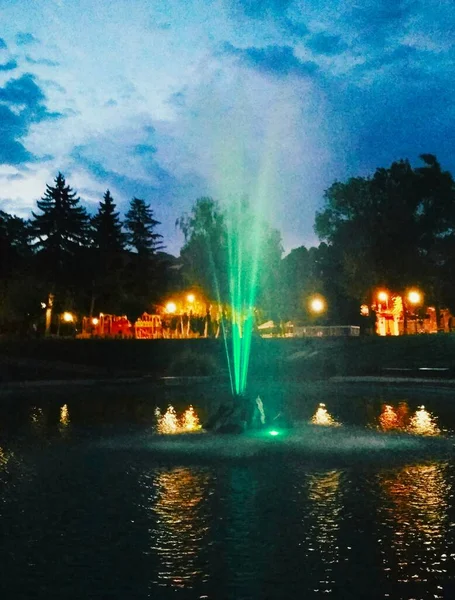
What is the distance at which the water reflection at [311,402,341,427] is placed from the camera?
2052 cm

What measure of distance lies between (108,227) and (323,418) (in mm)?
63083

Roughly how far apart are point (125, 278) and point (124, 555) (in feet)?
219

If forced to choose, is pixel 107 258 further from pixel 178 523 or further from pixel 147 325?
pixel 178 523

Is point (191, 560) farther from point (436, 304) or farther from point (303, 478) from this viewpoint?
point (436, 304)

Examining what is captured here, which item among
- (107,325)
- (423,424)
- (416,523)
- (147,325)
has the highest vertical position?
(107,325)

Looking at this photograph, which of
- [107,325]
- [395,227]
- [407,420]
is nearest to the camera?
[407,420]

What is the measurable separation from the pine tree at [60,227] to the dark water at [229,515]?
153 ft

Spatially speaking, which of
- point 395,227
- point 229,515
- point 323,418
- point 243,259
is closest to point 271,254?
point 243,259

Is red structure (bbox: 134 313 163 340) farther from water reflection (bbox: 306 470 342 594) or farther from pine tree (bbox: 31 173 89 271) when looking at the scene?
water reflection (bbox: 306 470 342 594)

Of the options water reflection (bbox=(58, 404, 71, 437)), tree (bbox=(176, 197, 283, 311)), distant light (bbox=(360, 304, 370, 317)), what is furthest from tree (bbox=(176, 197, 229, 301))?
water reflection (bbox=(58, 404, 71, 437))

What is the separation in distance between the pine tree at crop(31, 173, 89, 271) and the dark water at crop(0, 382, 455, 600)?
46.6m

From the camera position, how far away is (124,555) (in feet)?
27.3

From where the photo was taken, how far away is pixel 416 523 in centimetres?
962

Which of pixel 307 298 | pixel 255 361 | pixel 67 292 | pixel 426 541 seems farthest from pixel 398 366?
pixel 426 541
